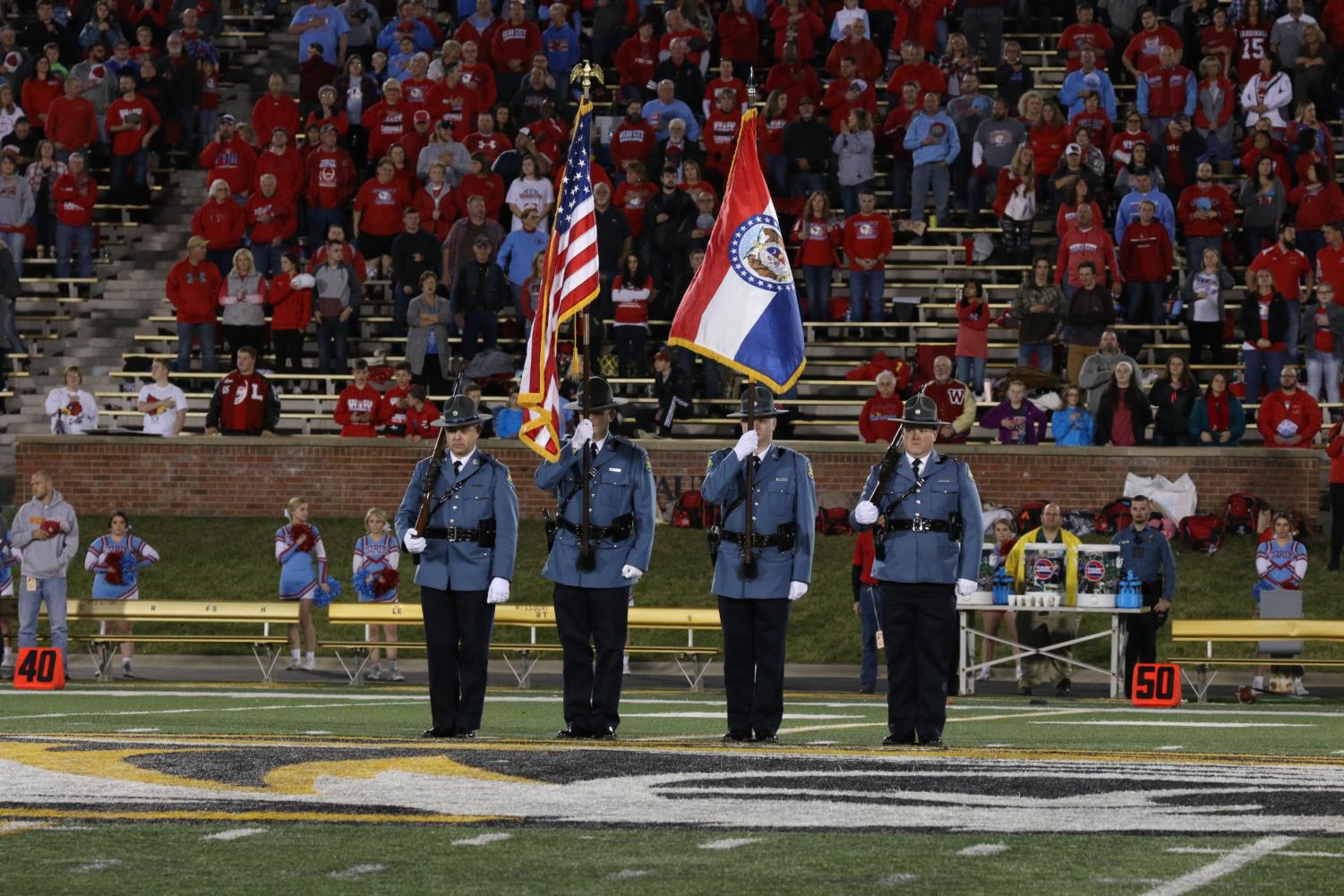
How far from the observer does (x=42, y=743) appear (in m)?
12.3

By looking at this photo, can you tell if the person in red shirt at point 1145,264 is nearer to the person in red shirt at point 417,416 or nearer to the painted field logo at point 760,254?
the person in red shirt at point 417,416

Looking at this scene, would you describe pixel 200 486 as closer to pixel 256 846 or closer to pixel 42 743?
pixel 42 743

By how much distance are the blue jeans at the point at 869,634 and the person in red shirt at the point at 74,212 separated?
14.6m

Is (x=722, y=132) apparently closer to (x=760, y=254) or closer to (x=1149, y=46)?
(x=1149, y=46)

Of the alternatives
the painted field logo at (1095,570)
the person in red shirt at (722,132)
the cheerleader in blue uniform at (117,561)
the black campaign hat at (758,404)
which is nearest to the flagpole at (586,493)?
the black campaign hat at (758,404)

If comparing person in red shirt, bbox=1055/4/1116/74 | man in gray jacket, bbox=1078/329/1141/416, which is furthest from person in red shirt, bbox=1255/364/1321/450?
person in red shirt, bbox=1055/4/1116/74

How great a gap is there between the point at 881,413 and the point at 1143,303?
4.32m

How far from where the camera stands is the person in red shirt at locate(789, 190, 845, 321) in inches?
1065

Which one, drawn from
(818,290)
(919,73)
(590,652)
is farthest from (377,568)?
(919,73)

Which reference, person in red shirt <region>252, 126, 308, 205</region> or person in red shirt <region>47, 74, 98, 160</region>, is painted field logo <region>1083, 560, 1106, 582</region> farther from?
person in red shirt <region>47, 74, 98, 160</region>

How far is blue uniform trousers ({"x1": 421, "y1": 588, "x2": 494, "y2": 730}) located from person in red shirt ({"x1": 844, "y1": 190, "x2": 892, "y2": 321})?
49.5ft

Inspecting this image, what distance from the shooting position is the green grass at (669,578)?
22.8m

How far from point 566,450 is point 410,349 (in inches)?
560

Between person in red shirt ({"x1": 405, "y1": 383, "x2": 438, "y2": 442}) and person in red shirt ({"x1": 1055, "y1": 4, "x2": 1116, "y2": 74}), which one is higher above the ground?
person in red shirt ({"x1": 1055, "y1": 4, "x2": 1116, "y2": 74})
